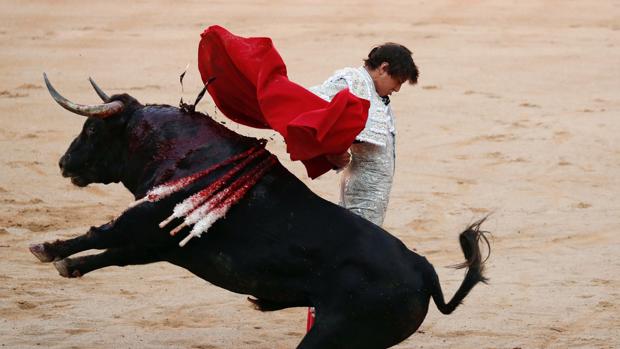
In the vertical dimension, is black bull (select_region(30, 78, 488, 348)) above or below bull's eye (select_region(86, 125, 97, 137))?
below

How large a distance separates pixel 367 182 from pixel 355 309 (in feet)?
2.70

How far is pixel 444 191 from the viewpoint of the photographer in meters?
9.11

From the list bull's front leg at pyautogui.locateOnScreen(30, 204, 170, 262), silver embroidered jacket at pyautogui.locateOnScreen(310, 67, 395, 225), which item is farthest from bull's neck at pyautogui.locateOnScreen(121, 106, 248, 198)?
silver embroidered jacket at pyautogui.locateOnScreen(310, 67, 395, 225)

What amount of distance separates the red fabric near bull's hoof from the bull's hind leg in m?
0.69

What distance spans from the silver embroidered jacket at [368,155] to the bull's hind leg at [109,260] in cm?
94

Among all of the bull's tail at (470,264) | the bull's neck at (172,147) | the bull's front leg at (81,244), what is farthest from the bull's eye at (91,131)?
the bull's tail at (470,264)

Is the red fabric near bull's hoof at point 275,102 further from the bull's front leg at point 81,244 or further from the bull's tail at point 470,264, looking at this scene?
the bull's front leg at point 81,244

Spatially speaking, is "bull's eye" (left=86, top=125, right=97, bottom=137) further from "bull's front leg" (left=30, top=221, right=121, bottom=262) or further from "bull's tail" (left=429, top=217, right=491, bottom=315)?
"bull's tail" (left=429, top=217, right=491, bottom=315)

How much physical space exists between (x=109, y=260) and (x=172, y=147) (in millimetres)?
502

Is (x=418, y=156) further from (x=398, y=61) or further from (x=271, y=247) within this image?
(x=271, y=247)

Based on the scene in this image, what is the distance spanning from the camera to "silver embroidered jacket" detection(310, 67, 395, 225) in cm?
526

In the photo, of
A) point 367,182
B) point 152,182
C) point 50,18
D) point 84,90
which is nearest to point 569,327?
point 367,182

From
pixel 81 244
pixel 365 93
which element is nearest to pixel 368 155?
pixel 365 93

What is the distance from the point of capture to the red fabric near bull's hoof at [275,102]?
4805 millimetres
